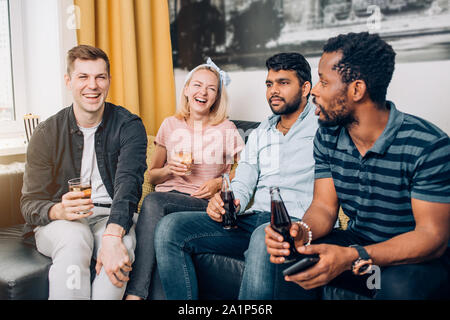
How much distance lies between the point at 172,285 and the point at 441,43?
160cm

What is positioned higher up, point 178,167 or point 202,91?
point 202,91

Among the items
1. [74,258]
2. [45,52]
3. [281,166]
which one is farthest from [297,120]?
[45,52]

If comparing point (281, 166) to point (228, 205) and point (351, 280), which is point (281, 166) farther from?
point (351, 280)

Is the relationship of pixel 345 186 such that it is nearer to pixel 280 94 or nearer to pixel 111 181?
pixel 280 94

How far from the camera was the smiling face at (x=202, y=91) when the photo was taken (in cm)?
222

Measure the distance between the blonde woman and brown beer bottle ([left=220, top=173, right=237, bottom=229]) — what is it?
30cm

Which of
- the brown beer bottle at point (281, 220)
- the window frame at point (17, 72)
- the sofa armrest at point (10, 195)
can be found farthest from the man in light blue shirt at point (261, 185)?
the window frame at point (17, 72)

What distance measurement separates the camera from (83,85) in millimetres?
1741

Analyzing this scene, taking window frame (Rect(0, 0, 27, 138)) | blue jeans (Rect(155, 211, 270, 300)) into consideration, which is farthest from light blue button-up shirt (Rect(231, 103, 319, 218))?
window frame (Rect(0, 0, 27, 138))

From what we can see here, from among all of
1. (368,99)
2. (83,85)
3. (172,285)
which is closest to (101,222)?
(172,285)

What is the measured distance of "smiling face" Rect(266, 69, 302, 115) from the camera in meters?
1.88

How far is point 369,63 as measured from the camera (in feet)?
4.55

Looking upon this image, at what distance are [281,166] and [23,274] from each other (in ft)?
3.81

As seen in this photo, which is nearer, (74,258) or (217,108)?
(74,258)
